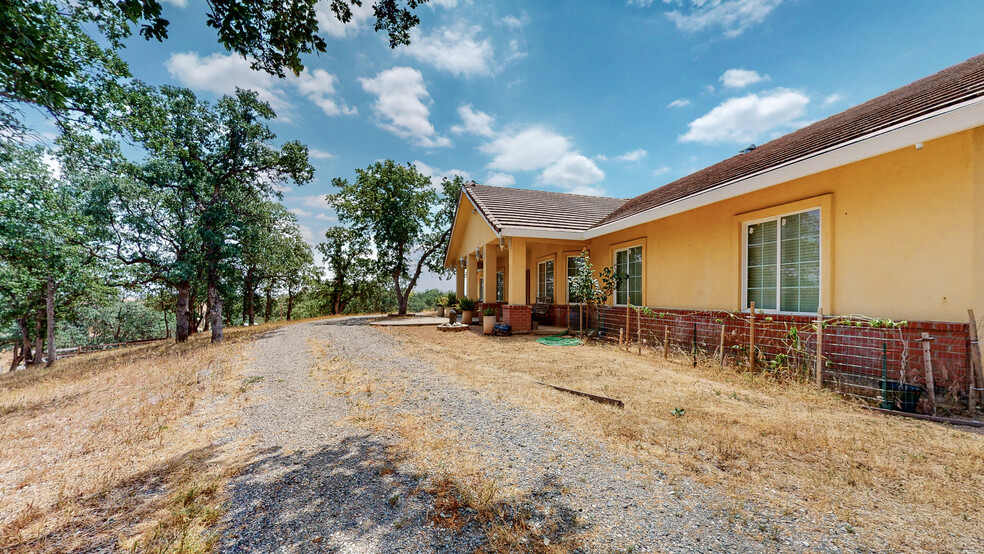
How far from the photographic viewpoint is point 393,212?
22062 mm

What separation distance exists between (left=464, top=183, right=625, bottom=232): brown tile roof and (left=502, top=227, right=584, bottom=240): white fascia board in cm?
24

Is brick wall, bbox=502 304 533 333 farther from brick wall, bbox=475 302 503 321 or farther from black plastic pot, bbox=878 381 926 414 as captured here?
black plastic pot, bbox=878 381 926 414

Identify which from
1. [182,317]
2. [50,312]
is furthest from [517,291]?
[50,312]

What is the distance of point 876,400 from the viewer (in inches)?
170

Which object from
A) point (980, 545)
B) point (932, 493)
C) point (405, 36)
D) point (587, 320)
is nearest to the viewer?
point (980, 545)

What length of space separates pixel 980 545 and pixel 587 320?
994 cm

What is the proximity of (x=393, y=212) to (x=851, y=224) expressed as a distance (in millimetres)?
20974

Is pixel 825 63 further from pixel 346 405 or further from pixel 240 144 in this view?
pixel 240 144

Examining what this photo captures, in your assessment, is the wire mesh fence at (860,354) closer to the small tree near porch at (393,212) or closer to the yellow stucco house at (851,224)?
the yellow stucco house at (851,224)

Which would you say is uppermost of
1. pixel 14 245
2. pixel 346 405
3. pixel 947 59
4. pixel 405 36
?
pixel 947 59

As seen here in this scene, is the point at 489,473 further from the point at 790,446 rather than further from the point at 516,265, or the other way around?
the point at 516,265

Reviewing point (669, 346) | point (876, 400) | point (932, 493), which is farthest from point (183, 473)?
point (669, 346)

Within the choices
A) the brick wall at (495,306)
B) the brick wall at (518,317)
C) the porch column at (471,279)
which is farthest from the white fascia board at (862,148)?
the porch column at (471,279)

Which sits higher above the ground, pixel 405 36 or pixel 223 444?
pixel 405 36
